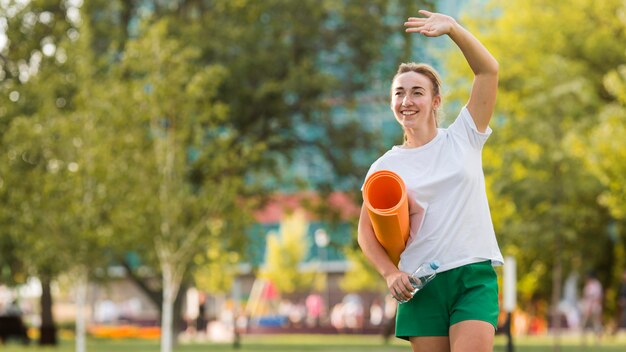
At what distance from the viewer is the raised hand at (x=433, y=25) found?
5.17 m

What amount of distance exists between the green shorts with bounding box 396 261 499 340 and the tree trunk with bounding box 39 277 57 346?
28233 millimetres

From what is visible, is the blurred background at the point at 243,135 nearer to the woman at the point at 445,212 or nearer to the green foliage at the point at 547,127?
the green foliage at the point at 547,127

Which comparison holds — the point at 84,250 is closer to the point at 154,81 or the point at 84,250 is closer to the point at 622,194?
the point at 154,81

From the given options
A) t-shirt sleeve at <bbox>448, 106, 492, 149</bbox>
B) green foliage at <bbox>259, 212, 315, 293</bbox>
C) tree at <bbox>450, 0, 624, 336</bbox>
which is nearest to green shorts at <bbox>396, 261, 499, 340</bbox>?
t-shirt sleeve at <bbox>448, 106, 492, 149</bbox>

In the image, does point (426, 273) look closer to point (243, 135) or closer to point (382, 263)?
point (382, 263)

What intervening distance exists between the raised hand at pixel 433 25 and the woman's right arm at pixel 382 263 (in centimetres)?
74

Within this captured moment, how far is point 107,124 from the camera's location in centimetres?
2245

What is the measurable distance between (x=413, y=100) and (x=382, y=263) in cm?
67

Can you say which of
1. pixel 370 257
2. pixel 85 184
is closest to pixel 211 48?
pixel 85 184

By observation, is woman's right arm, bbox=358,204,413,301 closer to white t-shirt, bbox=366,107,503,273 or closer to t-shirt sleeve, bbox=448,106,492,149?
white t-shirt, bbox=366,107,503,273

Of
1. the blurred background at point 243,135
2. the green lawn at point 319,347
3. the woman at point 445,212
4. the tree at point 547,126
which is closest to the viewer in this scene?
the woman at point 445,212

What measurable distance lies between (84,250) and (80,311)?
1.12 meters

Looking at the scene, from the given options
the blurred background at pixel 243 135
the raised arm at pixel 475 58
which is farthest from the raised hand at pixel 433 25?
the blurred background at pixel 243 135

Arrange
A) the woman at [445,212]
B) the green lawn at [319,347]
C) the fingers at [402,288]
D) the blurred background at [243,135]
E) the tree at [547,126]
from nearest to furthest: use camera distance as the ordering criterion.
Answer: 1. the fingers at [402,288]
2. the woman at [445,212]
3. the blurred background at [243,135]
4. the tree at [547,126]
5. the green lawn at [319,347]
